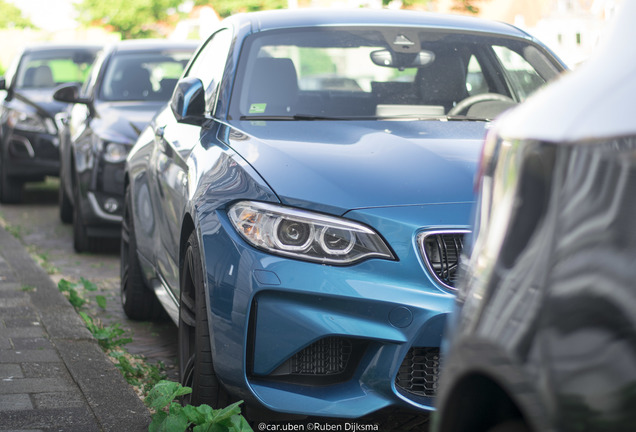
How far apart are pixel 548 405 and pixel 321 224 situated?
185 cm

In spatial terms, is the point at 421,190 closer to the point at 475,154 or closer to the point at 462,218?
the point at 462,218

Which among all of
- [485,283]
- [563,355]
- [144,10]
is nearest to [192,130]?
[485,283]

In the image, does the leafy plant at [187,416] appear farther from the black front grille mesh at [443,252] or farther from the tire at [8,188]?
the tire at [8,188]

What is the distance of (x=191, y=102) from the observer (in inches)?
183

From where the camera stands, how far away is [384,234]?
129 inches

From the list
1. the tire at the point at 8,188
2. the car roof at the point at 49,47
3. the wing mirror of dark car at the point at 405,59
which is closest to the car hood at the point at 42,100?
the tire at the point at 8,188

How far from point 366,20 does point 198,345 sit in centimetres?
202

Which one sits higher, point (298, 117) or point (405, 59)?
point (405, 59)

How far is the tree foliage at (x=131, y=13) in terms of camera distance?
44000 millimetres

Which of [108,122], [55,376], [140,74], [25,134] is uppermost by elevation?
[55,376]

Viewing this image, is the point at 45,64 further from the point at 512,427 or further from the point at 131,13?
the point at 131,13

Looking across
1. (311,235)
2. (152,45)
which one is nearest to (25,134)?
(152,45)

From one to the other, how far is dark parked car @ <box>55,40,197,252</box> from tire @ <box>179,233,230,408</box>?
4.21 m

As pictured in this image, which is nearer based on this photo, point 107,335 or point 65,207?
point 107,335
